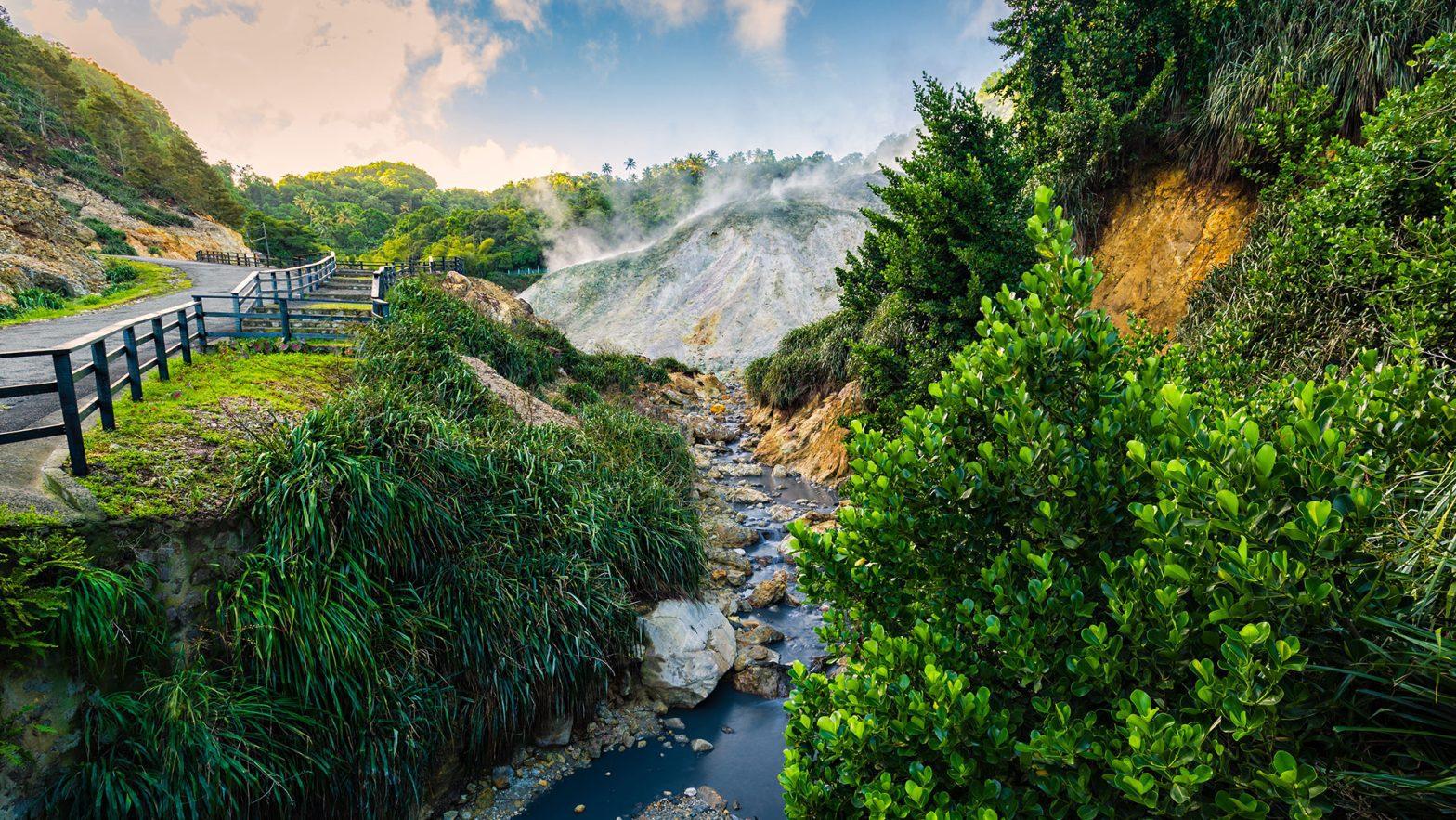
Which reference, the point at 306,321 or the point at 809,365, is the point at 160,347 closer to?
the point at 306,321

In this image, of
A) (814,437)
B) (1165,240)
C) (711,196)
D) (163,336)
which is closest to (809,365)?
(814,437)

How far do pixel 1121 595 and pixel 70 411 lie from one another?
27.9ft

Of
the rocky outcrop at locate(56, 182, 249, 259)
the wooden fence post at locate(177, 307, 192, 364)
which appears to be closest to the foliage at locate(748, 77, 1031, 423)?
the wooden fence post at locate(177, 307, 192, 364)

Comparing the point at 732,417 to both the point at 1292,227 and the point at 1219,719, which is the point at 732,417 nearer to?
the point at 1292,227

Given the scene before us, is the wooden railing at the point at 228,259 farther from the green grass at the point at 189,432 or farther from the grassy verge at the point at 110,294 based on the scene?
the green grass at the point at 189,432

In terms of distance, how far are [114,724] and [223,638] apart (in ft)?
2.80

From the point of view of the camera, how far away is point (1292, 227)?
734 cm

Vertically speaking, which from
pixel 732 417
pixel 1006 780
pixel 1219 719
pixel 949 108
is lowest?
pixel 732 417

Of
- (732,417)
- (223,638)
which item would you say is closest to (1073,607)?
(223,638)

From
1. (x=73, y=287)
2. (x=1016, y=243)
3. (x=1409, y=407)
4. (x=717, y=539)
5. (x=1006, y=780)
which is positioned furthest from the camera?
(x=73, y=287)

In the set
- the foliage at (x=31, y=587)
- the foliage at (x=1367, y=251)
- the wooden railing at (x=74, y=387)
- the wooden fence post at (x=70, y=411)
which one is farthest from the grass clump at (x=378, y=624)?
the foliage at (x=1367, y=251)

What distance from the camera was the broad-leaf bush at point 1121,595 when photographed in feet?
6.38

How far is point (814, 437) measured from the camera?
17406 mm

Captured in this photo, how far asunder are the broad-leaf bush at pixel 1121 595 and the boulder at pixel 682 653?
4680mm
